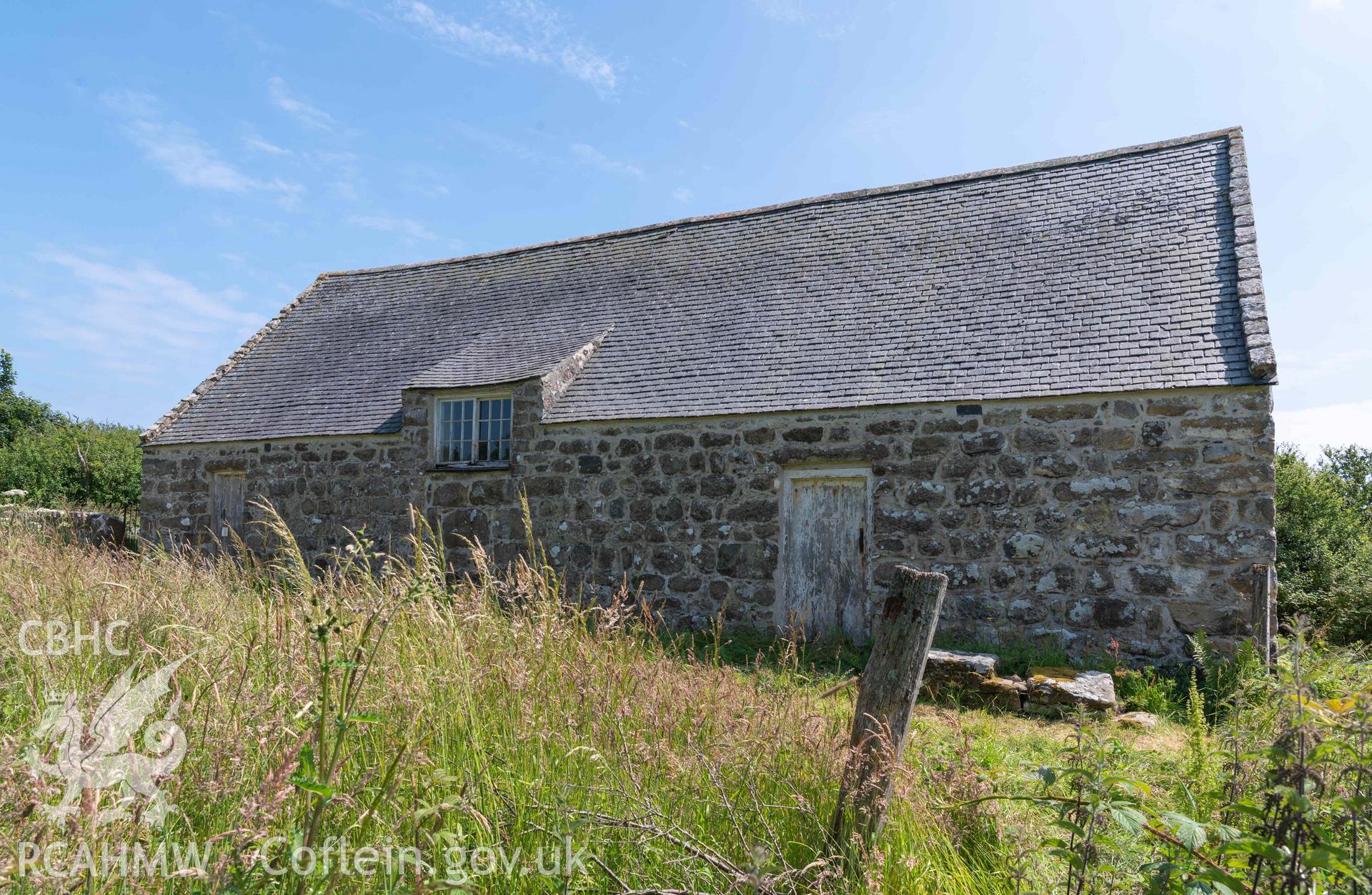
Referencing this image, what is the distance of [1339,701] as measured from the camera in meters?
2.71

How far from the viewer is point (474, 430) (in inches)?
521

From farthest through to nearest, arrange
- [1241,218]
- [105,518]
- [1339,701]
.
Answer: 1. [105,518]
2. [1241,218]
3. [1339,701]

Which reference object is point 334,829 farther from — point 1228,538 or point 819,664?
point 1228,538

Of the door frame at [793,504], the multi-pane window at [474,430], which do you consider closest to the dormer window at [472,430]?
the multi-pane window at [474,430]

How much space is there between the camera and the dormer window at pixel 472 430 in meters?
13.0

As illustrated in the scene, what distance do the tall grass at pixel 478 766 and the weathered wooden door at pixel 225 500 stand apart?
11054mm

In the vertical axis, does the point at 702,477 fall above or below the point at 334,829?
above

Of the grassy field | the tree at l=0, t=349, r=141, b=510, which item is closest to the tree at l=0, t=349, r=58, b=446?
the tree at l=0, t=349, r=141, b=510

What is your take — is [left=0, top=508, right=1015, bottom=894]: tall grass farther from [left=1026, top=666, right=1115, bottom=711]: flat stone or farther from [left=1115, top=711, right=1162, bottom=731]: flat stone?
[left=1026, top=666, right=1115, bottom=711]: flat stone

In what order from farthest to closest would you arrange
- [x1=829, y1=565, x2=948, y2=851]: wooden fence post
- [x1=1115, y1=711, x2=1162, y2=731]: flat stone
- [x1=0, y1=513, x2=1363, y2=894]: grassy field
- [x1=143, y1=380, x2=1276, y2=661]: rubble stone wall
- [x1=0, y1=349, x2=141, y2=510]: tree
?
[x1=0, y1=349, x2=141, y2=510]: tree → [x1=143, y1=380, x2=1276, y2=661]: rubble stone wall → [x1=1115, y1=711, x2=1162, y2=731]: flat stone → [x1=829, y1=565, x2=948, y2=851]: wooden fence post → [x1=0, y1=513, x2=1363, y2=894]: grassy field

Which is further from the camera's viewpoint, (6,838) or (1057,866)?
(1057,866)

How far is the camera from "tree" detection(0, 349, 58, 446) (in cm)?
3716

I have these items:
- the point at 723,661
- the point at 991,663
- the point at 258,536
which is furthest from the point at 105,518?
the point at 991,663

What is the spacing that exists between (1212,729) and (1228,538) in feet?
9.91
